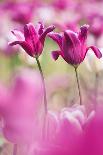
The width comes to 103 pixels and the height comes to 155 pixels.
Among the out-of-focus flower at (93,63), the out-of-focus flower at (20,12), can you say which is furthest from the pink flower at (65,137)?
the out-of-focus flower at (20,12)

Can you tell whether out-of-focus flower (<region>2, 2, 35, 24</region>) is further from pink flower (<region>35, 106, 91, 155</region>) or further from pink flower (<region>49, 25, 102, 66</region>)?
pink flower (<region>35, 106, 91, 155</region>)

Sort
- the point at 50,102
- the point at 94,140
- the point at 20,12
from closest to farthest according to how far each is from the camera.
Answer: the point at 94,140, the point at 50,102, the point at 20,12

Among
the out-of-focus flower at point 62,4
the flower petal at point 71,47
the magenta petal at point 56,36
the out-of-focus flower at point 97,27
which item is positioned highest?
the out-of-focus flower at point 62,4

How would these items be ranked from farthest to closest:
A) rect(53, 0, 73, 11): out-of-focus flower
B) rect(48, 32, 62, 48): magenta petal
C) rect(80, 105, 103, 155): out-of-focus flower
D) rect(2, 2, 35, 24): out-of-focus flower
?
rect(53, 0, 73, 11): out-of-focus flower → rect(2, 2, 35, 24): out-of-focus flower → rect(48, 32, 62, 48): magenta petal → rect(80, 105, 103, 155): out-of-focus flower

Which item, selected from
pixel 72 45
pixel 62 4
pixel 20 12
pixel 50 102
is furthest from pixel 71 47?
pixel 62 4

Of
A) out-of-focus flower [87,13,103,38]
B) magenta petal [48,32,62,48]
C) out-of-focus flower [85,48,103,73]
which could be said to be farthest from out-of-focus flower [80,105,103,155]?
out-of-focus flower [87,13,103,38]

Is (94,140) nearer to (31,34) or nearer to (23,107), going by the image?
(23,107)

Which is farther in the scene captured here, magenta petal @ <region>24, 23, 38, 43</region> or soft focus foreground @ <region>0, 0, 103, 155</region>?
magenta petal @ <region>24, 23, 38, 43</region>

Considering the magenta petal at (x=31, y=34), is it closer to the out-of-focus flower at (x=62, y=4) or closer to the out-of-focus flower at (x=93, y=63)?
the out-of-focus flower at (x=93, y=63)
